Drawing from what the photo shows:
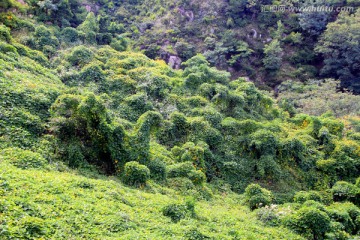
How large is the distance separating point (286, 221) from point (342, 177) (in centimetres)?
656

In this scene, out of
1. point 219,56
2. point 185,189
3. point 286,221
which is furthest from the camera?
point 219,56

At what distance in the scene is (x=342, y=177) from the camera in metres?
15.5

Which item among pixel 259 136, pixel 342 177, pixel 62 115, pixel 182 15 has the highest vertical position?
pixel 182 15

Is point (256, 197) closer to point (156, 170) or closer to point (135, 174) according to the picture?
point (156, 170)

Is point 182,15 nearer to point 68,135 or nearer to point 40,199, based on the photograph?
point 68,135

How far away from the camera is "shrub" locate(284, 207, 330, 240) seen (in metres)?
10.2

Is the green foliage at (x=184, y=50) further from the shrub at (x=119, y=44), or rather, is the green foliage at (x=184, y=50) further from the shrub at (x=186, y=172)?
the shrub at (x=186, y=172)

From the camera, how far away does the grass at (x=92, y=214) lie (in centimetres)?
624

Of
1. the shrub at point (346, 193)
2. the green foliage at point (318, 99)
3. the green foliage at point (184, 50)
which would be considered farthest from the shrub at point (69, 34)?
the shrub at point (346, 193)

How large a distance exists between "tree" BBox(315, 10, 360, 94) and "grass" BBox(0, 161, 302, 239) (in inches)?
957

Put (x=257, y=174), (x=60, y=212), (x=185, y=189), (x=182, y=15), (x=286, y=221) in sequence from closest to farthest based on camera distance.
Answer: (x=60, y=212)
(x=286, y=221)
(x=185, y=189)
(x=257, y=174)
(x=182, y=15)

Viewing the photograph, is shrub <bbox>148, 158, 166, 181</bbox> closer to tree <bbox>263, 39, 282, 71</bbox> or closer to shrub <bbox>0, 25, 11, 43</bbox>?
shrub <bbox>0, 25, 11, 43</bbox>

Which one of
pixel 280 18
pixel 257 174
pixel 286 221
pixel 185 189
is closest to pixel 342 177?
pixel 257 174

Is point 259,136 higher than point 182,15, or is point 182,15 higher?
point 182,15
